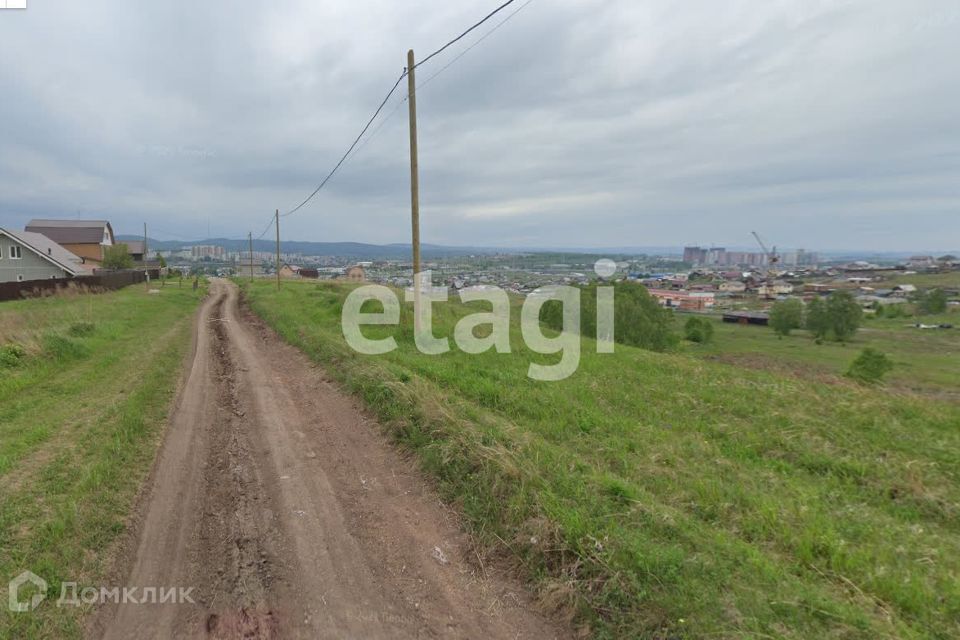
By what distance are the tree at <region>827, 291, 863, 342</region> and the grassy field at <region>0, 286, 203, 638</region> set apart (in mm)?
68023

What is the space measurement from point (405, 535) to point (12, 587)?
273cm

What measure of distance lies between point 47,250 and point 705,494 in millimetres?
50633

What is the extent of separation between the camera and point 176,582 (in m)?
3.33

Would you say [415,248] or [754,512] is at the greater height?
[415,248]

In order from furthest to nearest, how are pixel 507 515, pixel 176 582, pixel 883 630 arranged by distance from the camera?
pixel 507 515, pixel 176 582, pixel 883 630

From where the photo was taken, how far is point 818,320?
190 ft

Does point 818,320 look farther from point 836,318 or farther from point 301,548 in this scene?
point 301,548

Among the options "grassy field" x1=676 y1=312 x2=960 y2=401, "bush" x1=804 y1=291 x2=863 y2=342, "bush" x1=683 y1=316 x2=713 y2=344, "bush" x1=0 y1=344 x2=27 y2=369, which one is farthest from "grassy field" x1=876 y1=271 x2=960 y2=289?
"bush" x1=0 y1=344 x2=27 y2=369

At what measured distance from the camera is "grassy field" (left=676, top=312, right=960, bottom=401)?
29516 millimetres

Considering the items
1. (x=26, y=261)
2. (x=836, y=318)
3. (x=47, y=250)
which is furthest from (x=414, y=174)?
(x=836, y=318)

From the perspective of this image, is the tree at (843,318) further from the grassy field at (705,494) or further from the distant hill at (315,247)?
the grassy field at (705,494)

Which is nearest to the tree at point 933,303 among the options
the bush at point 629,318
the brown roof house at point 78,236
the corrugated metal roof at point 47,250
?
the bush at point 629,318

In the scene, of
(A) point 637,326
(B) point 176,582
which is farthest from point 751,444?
(A) point 637,326

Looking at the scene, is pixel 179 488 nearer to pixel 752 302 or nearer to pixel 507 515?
pixel 507 515
